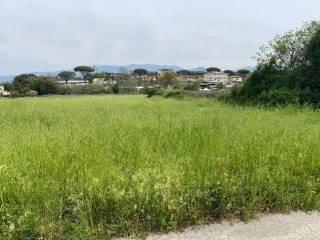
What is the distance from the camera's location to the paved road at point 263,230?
136 inches

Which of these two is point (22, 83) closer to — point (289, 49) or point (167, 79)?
point (167, 79)

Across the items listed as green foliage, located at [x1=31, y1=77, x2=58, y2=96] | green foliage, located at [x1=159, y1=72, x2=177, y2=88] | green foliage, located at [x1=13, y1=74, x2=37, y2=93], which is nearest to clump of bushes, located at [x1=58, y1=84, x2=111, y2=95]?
green foliage, located at [x1=31, y1=77, x2=58, y2=96]

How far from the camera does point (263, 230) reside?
3.62m

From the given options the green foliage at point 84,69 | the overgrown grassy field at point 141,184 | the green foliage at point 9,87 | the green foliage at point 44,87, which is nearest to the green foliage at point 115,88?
the green foliage at point 44,87

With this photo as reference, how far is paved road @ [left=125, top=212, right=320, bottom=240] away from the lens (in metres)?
3.46

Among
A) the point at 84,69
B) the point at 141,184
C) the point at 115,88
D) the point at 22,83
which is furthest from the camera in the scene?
the point at 84,69

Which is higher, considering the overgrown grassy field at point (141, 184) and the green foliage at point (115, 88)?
the overgrown grassy field at point (141, 184)

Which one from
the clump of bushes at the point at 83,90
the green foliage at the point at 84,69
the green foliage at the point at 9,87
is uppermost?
the green foliage at the point at 84,69

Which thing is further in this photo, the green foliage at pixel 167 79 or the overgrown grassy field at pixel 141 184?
the green foliage at pixel 167 79

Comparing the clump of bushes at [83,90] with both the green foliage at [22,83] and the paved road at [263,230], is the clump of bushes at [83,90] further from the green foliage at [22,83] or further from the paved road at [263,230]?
the paved road at [263,230]

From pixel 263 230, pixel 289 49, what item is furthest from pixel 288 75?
pixel 263 230

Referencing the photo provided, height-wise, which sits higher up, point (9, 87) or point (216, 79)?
point (216, 79)

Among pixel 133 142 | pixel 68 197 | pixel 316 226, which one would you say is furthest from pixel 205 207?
pixel 133 142

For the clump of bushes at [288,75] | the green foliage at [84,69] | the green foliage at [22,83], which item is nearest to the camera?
the clump of bushes at [288,75]
